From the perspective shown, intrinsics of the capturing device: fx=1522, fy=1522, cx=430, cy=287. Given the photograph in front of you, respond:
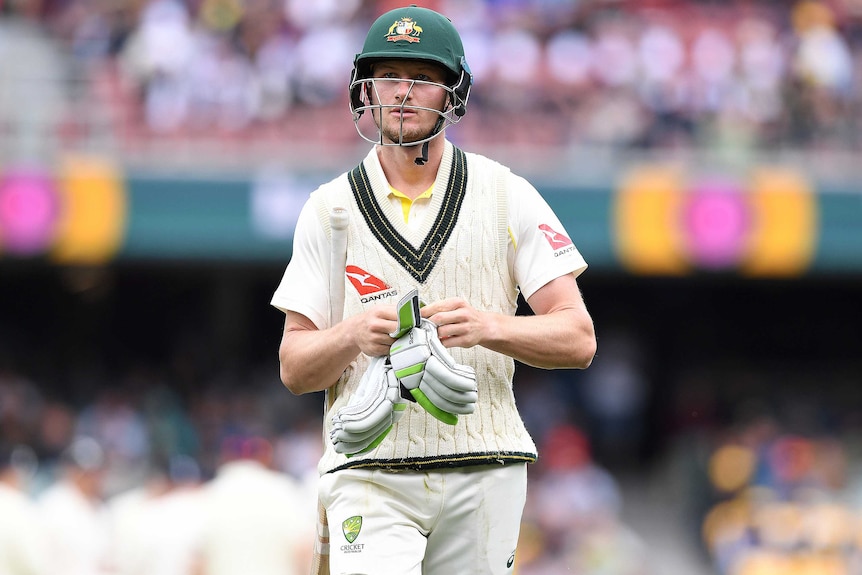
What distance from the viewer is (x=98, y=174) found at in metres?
14.2

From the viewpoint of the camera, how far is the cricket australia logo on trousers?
13.5 feet

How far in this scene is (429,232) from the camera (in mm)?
4207

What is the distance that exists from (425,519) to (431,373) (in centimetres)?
54

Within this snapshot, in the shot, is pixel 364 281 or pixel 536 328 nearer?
pixel 536 328

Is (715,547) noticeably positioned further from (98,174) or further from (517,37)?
(98,174)

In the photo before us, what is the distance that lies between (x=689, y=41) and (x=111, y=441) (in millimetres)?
7432

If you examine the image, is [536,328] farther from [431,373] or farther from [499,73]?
[499,73]

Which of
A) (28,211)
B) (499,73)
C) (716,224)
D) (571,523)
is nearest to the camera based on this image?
(571,523)

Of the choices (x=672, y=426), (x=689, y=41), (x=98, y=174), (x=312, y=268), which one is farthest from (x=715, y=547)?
(x=312, y=268)

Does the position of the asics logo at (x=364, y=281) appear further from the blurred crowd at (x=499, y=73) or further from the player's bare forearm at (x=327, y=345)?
the blurred crowd at (x=499, y=73)

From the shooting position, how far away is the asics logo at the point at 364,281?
165 inches

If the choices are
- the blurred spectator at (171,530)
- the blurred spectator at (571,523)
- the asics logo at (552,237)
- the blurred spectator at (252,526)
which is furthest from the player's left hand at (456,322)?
the blurred spectator at (571,523)

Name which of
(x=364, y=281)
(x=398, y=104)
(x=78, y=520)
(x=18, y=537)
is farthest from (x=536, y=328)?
(x=78, y=520)

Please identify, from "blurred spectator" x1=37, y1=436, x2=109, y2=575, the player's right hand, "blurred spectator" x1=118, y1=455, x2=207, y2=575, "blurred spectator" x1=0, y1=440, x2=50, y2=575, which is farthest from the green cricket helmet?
"blurred spectator" x1=37, y1=436, x2=109, y2=575
